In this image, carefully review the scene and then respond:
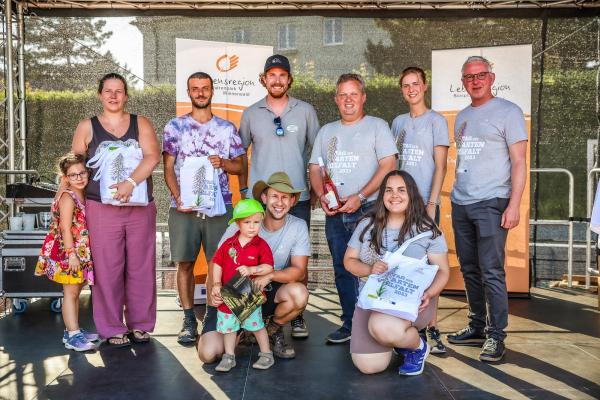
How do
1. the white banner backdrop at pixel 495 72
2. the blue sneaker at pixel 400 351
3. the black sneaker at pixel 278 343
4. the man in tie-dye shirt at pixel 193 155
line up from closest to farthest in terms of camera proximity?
the blue sneaker at pixel 400 351 < the black sneaker at pixel 278 343 < the man in tie-dye shirt at pixel 193 155 < the white banner backdrop at pixel 495 72

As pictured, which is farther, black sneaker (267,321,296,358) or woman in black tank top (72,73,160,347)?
woman in black tank top (72,73,160,347)

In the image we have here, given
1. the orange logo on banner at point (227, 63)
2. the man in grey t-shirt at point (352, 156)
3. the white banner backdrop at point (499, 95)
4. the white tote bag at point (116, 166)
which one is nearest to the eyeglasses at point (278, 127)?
the man in grey t-shirt at point (352, 156)

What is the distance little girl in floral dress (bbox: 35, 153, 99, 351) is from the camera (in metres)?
3.49

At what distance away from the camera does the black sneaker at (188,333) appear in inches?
147

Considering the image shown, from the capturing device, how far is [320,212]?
5.84 m

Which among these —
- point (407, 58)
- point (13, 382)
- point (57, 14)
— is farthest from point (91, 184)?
point (407, 58)

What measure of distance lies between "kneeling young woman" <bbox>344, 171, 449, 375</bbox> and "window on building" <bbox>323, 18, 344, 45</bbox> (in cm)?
284

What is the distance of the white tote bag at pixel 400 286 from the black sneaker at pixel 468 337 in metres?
0.85

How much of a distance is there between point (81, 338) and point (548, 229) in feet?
18.5

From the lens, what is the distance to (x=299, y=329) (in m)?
3.86

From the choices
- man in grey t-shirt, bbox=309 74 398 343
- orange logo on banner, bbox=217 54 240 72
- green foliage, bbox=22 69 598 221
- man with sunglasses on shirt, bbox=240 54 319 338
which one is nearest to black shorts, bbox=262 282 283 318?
man with sunglasses on shirt, bbox=240 54 319 338

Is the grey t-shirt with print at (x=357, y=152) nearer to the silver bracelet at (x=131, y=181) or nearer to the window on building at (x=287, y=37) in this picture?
the silver bracelet at (x=131, y=181)

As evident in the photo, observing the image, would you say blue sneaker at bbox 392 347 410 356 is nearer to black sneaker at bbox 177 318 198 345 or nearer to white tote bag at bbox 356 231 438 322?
white tote bag at bbox 356 231 438 322

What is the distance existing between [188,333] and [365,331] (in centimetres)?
119
